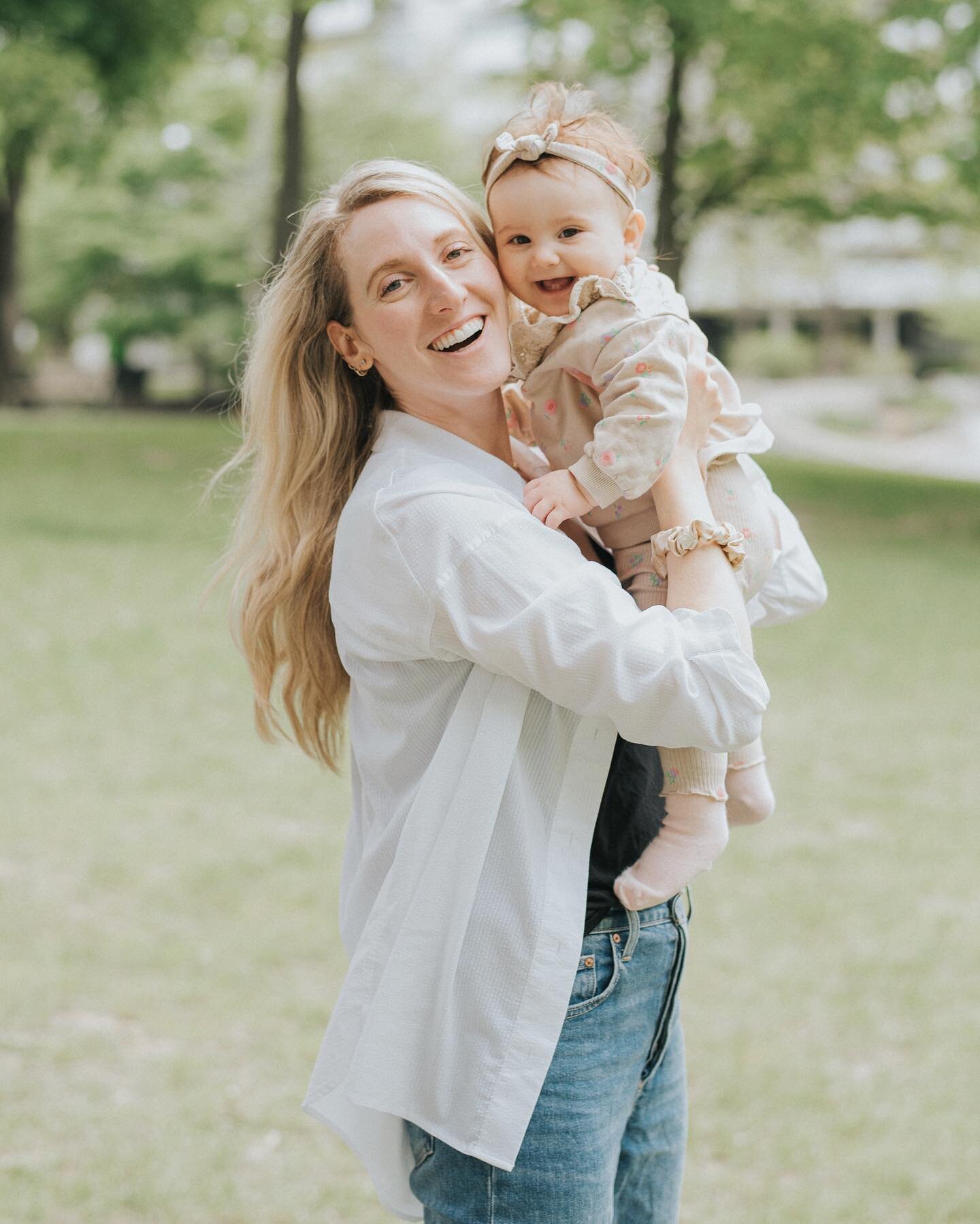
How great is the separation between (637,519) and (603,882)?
1.76 ft

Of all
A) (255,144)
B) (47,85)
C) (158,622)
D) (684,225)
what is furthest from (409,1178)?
(255,144)

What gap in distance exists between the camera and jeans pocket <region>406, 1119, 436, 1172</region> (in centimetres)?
190

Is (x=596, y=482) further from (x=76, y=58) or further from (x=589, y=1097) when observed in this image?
(x=76, y=58)

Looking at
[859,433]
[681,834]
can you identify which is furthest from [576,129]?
[859,433]

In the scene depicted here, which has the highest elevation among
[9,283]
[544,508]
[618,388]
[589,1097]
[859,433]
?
[618,388]

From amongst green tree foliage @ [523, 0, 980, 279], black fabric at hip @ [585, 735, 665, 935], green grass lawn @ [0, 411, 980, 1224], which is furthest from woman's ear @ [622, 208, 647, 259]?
green tree foliage @ [523, 0, 980, 279]

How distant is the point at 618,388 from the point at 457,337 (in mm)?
241

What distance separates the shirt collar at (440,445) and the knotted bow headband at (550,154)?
43 cm

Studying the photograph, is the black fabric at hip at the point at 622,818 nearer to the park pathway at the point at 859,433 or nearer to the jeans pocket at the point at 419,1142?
the jeans pocket at the point at 419,1142

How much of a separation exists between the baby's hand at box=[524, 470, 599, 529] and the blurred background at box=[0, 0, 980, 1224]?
663 millimetres

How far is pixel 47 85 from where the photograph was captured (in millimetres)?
13828

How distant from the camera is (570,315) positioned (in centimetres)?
202

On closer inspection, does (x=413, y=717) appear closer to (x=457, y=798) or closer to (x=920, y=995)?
(x=457, y=798)

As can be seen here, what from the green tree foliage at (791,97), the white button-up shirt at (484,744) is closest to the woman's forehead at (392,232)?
the white button-up shirt at (484,744)
